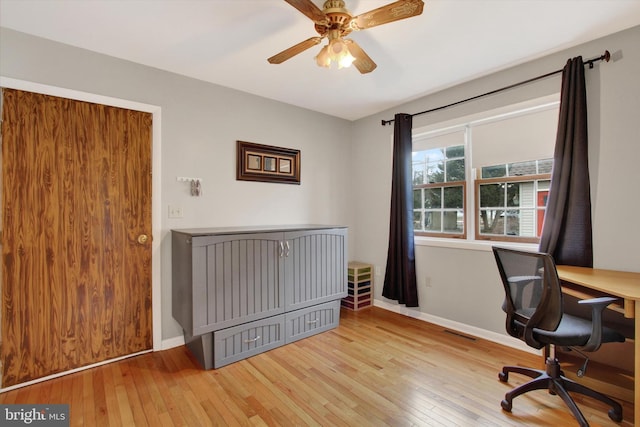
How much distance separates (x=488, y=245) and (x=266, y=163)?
2.34 meters

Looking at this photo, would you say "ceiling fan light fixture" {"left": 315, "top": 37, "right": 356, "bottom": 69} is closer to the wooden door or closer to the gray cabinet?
the gray cabinet

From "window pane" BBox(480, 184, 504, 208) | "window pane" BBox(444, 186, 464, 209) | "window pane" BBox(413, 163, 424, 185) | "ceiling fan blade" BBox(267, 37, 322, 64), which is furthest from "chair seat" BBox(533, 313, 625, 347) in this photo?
"ceiling fan blade" BBox(267, 37, 322, 64)

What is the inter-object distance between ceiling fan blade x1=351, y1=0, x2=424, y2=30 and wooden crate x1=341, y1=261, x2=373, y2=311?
103 inches

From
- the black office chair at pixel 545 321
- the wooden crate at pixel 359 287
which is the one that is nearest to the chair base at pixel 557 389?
the black office chair at pixel 545 321

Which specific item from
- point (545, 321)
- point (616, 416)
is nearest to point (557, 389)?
point (616, 416)

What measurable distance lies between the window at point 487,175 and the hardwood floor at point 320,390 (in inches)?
44.5

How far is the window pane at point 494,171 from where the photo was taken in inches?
107

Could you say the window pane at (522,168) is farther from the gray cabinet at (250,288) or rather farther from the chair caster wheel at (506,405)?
the chair caster wheel at (506,405)

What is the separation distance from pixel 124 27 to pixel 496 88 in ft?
9.79

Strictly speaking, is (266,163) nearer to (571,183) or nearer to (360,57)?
(360,57)

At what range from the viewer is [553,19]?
191 cm

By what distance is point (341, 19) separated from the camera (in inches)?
63.3

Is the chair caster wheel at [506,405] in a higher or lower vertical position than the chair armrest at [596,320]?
lower

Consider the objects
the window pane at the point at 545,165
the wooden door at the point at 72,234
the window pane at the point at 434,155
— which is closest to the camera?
the wooden door at the point at 72,234
